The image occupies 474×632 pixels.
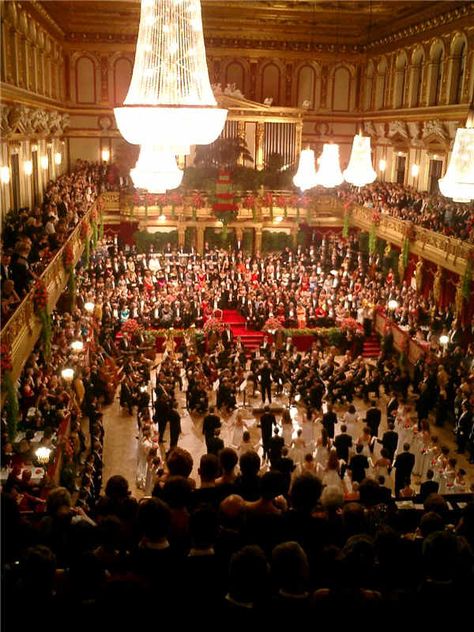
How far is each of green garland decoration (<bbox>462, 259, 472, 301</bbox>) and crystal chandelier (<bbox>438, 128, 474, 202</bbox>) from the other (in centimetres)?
1266

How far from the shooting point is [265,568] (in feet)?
12.2

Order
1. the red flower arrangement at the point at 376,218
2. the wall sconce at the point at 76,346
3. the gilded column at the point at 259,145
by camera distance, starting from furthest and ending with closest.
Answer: the gilded column at the point at 259,145 < the red flower arrangement at the point at 376,218 < the wall sconce at the point at 76,346

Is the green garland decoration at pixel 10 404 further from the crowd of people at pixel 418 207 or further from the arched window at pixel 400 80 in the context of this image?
the arched window at pixel 400 80

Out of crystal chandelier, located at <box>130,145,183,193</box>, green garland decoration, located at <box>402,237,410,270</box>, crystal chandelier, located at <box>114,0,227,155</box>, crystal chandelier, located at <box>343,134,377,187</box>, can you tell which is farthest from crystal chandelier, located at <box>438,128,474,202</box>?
green garland decoration, located at <box>402,237,410,270</box>

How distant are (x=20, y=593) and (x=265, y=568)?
136cm

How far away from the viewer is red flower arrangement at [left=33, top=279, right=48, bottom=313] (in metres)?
13.4

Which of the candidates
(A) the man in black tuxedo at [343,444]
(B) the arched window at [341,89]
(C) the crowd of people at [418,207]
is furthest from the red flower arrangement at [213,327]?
(B) the arched window at [341,89]

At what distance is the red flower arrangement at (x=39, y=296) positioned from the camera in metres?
13.4

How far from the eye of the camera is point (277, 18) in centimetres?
3219

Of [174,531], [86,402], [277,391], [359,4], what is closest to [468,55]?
[359,4]

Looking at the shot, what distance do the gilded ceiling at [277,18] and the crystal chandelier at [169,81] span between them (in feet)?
67.4

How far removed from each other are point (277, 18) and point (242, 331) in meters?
17.0

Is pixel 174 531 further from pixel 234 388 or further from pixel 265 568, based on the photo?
pixel 234 388

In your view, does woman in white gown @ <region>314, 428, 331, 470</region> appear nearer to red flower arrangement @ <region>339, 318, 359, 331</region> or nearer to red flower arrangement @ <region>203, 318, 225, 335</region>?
red flower arrangement @ <region>203, 318, 225, 335</region>
